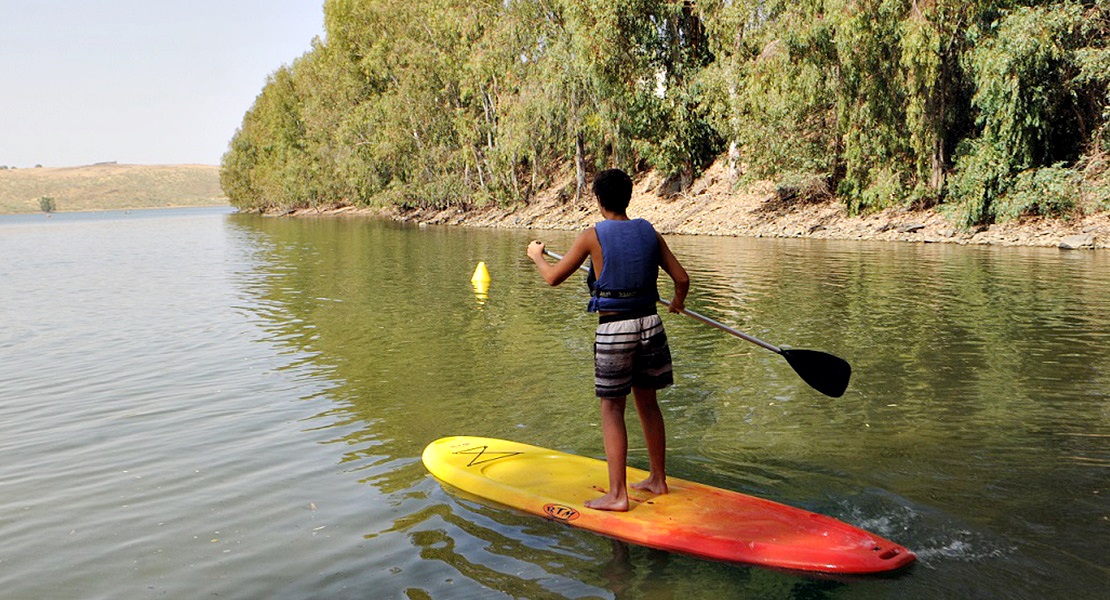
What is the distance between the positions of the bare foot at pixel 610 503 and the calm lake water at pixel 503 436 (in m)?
0.21

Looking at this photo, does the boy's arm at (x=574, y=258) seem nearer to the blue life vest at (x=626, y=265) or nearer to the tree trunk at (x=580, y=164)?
the blue life vest at (x=626, y=265)

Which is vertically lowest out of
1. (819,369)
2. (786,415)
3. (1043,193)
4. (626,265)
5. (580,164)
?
(786,415)

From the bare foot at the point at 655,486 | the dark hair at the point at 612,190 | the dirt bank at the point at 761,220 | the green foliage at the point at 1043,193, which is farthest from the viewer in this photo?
the dirt bank at the point at 761,220

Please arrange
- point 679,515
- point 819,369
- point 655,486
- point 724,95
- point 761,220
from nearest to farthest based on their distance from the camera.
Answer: point 679,515
point 655,486
point 819,369
point 761,220
point 724,95

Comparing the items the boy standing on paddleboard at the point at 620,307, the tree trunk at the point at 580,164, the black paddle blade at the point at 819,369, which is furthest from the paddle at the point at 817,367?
the tree trunk at the point at 580,164

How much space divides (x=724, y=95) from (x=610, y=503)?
31.6m

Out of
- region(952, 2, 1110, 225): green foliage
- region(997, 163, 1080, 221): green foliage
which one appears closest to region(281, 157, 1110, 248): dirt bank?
region(997, 163, 1080, 221): green foliage

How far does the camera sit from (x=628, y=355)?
5301 millimetres

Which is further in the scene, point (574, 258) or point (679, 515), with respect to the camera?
point (574, 258)

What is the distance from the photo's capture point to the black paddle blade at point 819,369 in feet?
21.2

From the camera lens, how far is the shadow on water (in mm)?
4816

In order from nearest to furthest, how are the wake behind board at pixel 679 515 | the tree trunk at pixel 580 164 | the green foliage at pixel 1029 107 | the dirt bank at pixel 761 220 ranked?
the wake behind board at pixel 679 515
the green foliage at pixel 1029 107
the dirt bank at pixel 761 220
the tree trunk at pixel 580 164

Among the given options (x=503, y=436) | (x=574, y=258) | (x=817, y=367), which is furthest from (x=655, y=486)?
(x=503, y=436)

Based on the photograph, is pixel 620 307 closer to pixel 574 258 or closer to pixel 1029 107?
pixel 574 258
